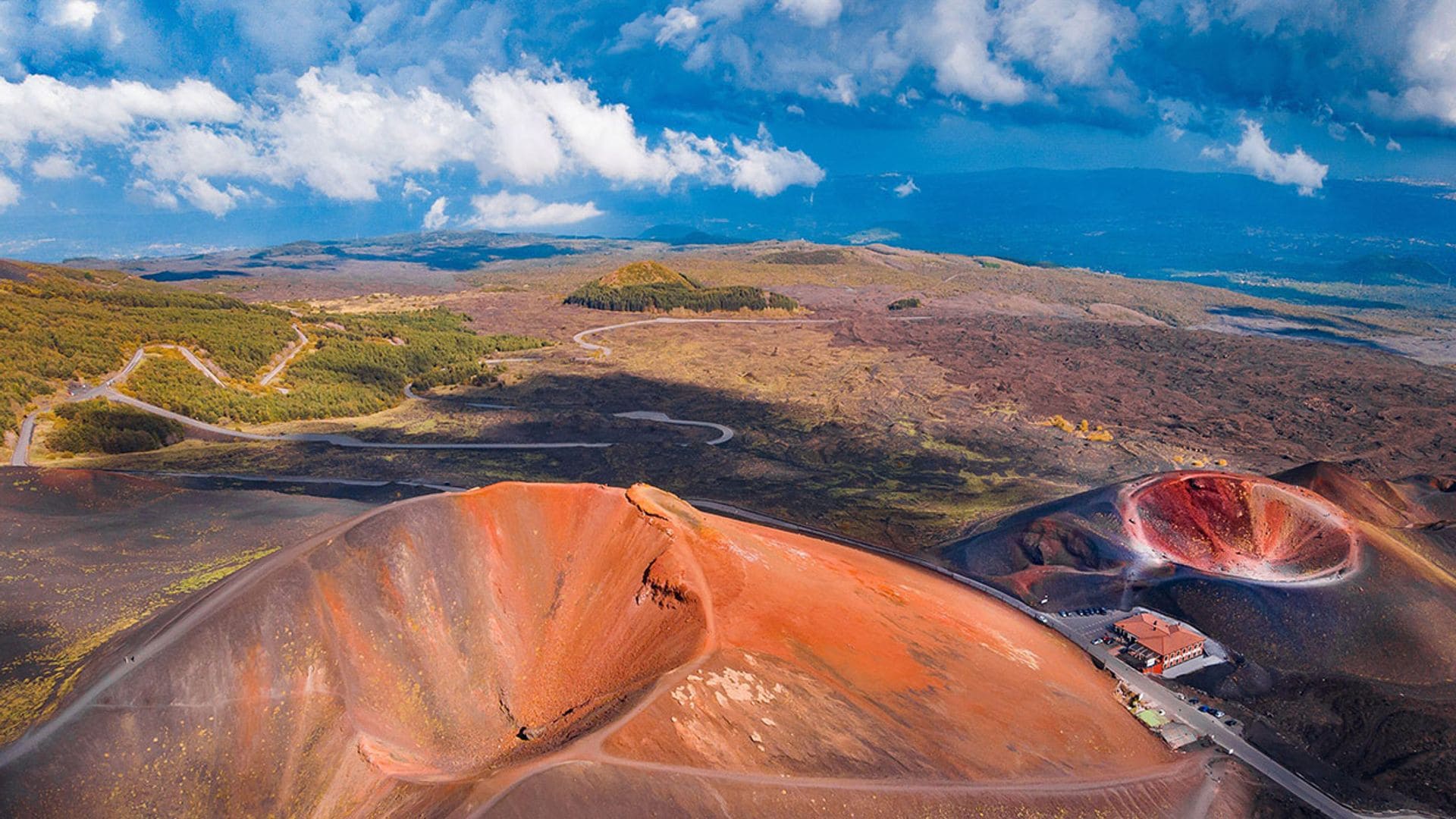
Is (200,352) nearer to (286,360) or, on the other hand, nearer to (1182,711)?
(286,360)

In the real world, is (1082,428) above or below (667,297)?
below

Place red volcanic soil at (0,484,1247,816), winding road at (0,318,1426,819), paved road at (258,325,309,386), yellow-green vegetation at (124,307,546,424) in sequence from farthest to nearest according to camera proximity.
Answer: paved road at (258,325,309,386), yellow-green vegetation at (124,307,546,424), winding road at (0,318,1426,819), red volcanic soil at (0,484,1247,816)

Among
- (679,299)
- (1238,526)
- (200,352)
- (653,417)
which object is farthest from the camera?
(679,299)

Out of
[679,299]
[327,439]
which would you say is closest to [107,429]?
[327,439]


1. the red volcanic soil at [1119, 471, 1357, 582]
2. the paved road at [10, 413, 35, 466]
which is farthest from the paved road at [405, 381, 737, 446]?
the red volcanic soil at [1119, 471, 1357, 582]

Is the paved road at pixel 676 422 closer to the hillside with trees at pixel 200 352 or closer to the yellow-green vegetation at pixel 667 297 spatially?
the hillside with trees at pixel 200 352

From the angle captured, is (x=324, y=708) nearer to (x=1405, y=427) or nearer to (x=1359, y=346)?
(x=1405, y=427)

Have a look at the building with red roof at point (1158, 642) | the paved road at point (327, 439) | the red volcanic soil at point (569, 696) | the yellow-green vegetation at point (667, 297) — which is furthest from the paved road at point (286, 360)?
the building with red roof at point (1158, 642)

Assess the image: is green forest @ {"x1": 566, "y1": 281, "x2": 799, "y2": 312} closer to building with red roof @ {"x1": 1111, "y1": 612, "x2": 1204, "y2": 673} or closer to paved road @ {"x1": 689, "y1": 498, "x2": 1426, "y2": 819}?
paved road @ {"x1": 689, "y1": 498, "x2": 1426, "y2": 819}
